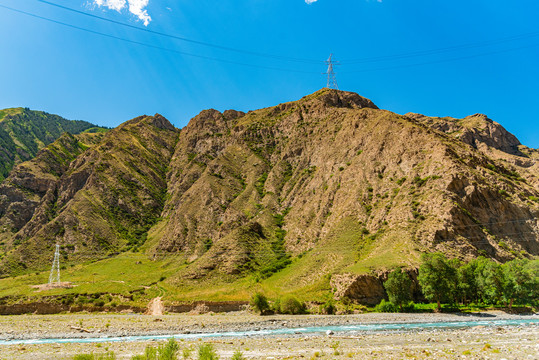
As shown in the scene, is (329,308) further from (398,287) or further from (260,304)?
(260,304)

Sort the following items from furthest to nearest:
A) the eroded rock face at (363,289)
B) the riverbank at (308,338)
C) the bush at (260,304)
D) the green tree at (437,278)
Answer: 1. the bush at (260,304)
2. the eroded rock face at (363,289)
3. the green tree at (437,278)
4. the riverbank at (308,338)

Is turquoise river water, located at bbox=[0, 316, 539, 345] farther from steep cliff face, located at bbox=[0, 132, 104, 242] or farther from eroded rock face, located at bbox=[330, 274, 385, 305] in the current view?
steep cliff face, located at bbox=[0, 132, 104, 242]

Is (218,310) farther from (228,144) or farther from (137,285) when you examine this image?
(228,144)

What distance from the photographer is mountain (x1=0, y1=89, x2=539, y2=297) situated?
75625 mm

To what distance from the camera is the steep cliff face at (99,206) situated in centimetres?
12538

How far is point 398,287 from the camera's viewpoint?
197 ft

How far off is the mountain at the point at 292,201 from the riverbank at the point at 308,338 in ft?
54.4

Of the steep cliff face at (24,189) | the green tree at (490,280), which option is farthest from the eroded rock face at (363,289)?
the steep cliff face at (24,189)

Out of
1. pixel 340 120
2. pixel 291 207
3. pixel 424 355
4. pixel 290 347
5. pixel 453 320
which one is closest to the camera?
pixel 424 355

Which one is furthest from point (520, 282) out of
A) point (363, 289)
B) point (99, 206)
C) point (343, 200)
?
point (99, 206)

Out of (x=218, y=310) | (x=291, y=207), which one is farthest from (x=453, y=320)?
(x=291, y=207)

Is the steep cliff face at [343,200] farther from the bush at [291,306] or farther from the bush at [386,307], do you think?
the bush at [291,306]

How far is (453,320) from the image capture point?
5147cm

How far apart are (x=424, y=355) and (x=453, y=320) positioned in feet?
106
